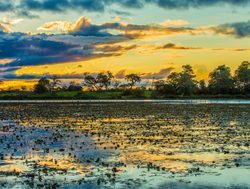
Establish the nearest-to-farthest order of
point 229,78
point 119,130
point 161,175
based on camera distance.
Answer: point 161,175, point 119,130, point 229,78

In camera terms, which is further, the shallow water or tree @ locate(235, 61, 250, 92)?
tree @ locate(235, 61, 250, 92)

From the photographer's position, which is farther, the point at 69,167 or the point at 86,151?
the point at 86,151

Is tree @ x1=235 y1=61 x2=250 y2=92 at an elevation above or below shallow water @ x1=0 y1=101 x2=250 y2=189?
above

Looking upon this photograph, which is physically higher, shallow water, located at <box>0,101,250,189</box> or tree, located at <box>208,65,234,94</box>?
tree, located at <box>208,65,234,94</box>

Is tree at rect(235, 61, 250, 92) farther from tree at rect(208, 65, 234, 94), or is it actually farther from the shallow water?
the shallow water

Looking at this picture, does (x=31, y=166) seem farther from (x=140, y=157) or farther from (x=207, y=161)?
(x=207, y=161)

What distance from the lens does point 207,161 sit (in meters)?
27.3

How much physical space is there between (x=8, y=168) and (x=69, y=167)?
322cm

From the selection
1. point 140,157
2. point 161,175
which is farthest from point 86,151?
point 161,175

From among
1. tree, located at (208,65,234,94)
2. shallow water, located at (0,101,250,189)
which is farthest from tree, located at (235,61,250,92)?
shallow water, located at (0,101,250,189)

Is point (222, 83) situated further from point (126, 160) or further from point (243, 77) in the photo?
point (126, 160)

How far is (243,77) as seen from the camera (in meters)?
190

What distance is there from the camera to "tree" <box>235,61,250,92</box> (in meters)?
190

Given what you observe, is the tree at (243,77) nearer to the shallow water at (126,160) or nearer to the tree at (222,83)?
the tree at (222,83)
